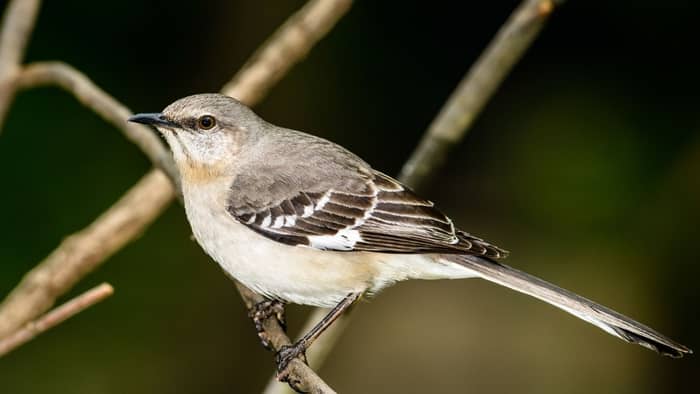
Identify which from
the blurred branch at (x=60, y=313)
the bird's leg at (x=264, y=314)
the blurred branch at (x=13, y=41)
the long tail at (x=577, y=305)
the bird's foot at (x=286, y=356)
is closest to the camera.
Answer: the blurred branch at (x=60, y=313)

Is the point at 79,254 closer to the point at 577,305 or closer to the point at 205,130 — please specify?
the point at 205,130

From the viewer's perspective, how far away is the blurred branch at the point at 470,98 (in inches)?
165

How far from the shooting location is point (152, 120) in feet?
12.0

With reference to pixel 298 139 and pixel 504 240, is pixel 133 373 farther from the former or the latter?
pixel 504 240

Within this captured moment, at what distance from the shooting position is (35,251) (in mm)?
5227

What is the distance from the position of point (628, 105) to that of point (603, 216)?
71 centimetres

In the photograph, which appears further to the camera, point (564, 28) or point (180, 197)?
point (564, 28)

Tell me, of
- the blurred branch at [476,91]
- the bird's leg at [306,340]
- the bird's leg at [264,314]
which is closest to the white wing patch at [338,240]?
the bird's leg at [306,340]

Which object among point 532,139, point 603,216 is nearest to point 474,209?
point 532,139

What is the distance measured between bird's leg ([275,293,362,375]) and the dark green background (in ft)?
7.31

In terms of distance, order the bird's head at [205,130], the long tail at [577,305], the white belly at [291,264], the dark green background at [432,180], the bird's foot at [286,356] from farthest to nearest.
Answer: the dark green background at [432,180]
the bird's head at [205,130]
the white belly at [291,264]
the bird's foot at [286,356]
the long tail at [577,305]

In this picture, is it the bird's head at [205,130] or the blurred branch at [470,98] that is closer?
the bird's head at [205,130]

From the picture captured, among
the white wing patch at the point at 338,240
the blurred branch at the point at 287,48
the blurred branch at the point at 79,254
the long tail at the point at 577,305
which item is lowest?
the blurred branch at the point at 79,254

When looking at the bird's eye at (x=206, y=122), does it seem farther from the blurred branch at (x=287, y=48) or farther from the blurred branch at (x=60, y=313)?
the blurred branch at (x=60, y=313)
